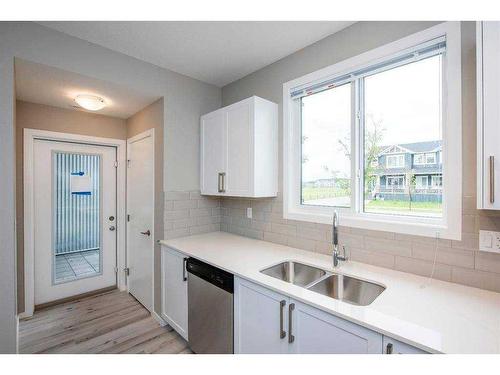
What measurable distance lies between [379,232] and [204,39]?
2.00m

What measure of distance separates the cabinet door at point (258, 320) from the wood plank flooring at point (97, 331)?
32.9 inches

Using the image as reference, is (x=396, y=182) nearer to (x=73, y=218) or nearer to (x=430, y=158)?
(x=430, y=158)

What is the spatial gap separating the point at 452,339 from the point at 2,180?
2533 mm

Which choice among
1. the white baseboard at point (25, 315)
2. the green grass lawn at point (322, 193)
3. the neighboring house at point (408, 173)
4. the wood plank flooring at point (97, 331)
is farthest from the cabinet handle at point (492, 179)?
the white baseboard at point (25, 315)

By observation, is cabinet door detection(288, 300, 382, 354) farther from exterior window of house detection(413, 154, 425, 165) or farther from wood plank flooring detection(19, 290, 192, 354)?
wood plank flooring detection(19, 290, 192, 354)

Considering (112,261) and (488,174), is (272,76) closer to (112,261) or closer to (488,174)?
(488,174)

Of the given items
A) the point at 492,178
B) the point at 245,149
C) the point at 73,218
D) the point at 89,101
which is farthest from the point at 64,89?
the point at 492,178

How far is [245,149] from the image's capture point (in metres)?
2.19

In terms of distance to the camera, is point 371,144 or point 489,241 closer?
point 489,241

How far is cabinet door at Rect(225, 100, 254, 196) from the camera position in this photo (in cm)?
216

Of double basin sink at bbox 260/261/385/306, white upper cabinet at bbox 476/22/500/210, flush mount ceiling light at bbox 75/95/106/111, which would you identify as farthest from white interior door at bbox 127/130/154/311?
white upper cabinet at bbox 476/22/500/210

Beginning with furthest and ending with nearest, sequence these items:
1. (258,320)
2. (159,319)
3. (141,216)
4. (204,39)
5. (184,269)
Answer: (141,216), (159,319), (184,269), (204,39), (258,320)

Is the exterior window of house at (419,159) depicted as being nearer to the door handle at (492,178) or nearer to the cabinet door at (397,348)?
the door handle at (492,178)
